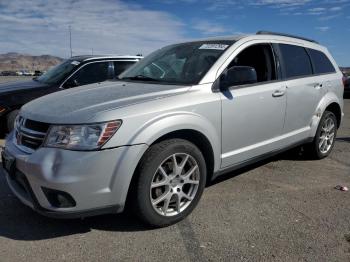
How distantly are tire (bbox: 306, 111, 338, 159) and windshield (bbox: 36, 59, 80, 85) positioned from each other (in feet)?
14.7

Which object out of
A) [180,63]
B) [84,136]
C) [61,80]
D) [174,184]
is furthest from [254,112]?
[61,80]

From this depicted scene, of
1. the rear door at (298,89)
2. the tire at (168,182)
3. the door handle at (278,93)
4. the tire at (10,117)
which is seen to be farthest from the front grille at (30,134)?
the tire at (10,117)

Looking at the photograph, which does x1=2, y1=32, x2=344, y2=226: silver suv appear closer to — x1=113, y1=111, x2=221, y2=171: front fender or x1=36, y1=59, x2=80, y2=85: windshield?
x1=113, y1=111, x2=221, y2=171: front fender

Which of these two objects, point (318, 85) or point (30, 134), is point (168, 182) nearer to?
point (30, 134)

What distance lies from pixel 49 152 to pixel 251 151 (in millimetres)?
2260

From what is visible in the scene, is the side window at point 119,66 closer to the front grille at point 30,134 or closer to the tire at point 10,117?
the tire at point 10,117

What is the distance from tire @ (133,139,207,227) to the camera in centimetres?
345

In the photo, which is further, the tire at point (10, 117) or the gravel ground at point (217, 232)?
the tire at point (10, 117)

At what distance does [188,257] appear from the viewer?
3.20m

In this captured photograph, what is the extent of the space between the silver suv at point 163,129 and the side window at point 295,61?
0.06ft

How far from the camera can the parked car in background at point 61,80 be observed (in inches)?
280

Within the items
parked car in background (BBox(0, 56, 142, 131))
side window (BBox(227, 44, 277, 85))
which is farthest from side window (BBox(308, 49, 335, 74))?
parked car in background (BBox(0, 56, 142, 131))

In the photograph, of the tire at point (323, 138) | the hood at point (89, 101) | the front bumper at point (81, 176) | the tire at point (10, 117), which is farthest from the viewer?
the tire at point (10, 117)

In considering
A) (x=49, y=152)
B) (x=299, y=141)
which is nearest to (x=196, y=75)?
(x=49, y=152)
